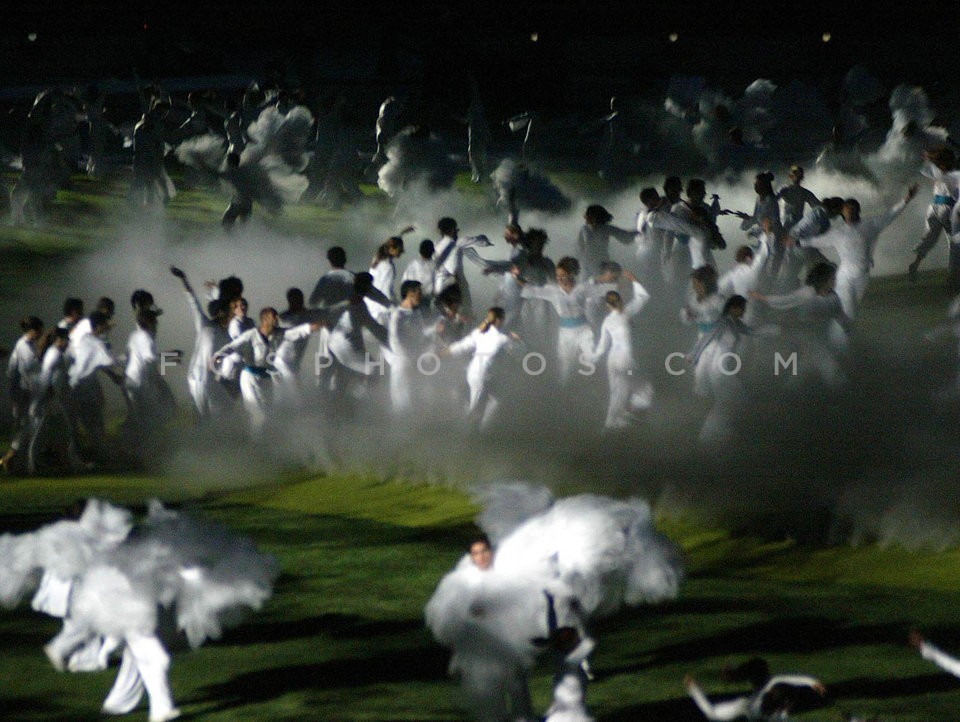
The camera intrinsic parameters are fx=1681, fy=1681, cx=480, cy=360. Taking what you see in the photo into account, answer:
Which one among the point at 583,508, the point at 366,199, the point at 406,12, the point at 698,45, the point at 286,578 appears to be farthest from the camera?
the point at 698,45

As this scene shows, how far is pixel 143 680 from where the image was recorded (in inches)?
333

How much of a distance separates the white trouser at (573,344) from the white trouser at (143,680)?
7.76 m

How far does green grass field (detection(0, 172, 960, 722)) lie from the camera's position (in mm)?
8852

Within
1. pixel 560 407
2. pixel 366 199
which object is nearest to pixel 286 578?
pixel 560 407

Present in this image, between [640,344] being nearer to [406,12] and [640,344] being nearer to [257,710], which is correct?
[257,710]

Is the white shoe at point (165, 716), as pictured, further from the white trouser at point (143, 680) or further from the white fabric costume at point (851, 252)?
the white fabric costume at point (851, 252)

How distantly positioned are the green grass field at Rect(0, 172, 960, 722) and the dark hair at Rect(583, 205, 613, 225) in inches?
169

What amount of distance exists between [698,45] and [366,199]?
16.9 metres

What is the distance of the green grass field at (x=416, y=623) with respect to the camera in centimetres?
885

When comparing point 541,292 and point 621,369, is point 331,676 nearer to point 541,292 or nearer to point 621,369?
point 621,369

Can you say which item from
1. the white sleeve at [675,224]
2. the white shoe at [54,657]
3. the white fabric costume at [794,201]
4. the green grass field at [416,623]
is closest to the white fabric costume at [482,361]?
the green grass field at [416,623]

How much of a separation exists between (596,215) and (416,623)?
808 centimetres

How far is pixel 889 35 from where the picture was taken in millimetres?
43125

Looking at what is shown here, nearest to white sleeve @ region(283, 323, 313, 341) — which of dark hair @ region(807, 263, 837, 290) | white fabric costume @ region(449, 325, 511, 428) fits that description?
white fabric costume @ region(449, 325, 511, 428)
